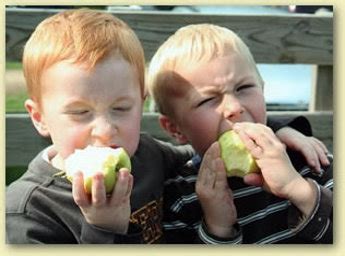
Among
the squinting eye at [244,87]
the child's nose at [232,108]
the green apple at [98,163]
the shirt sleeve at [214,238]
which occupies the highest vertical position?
the squinting eye at [244,87]

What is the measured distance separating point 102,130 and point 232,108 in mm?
317

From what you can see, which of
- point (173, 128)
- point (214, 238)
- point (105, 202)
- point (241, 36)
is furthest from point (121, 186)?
point (241, 36)

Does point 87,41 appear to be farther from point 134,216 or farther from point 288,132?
point 288,132

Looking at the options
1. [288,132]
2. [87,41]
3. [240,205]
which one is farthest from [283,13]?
[87,41]

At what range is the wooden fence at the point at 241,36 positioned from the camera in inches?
78.4

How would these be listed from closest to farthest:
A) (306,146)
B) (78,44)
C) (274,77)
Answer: (78,44) < (306,146) < (274,77)

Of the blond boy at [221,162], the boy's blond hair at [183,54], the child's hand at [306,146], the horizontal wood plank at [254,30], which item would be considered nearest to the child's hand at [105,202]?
the blond boy at [221,162]

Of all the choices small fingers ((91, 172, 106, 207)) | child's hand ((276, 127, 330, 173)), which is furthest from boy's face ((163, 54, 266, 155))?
small fingers ((91, 172, 106, 207))

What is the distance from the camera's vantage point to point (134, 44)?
1.34 metres

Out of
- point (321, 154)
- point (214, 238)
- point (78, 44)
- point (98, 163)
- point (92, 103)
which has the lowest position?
point (214, 238)

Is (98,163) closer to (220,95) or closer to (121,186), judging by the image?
(121,186)

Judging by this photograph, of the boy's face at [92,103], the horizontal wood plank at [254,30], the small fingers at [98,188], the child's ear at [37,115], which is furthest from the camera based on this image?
the horizontal wood plank at [254,30]

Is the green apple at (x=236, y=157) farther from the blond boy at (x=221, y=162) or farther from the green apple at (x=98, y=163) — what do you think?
the green apple at (x=98, y=163)

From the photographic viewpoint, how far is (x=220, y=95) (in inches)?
56.1
